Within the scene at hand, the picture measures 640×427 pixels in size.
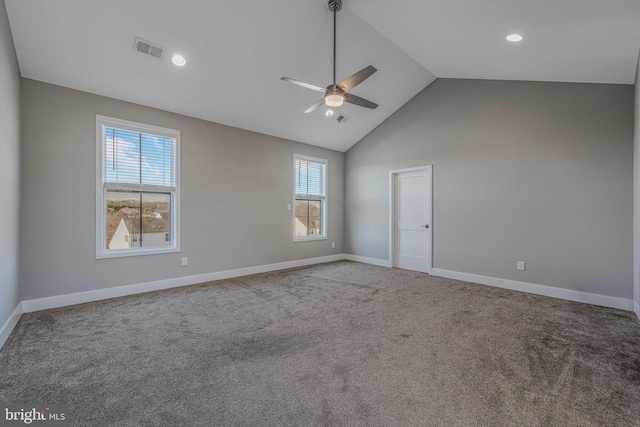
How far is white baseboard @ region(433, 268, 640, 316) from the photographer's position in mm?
3636

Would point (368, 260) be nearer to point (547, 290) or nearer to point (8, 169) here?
point (547, 290)

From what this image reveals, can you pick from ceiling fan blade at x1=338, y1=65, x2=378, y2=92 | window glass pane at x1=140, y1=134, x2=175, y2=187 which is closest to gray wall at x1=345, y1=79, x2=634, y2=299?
ceiling fan blade at x1=338, y1=65, x2=378, y2=92

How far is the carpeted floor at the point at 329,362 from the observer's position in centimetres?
173

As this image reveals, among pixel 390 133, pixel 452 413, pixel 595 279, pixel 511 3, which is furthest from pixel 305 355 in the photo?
pixel 390 133

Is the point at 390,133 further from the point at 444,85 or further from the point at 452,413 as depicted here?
the point at 452,413

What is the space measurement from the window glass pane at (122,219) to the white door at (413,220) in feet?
15.2

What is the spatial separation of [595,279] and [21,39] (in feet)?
23.8

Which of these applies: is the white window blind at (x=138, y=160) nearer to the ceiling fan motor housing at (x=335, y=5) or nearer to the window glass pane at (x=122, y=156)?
the window glass pane at (x=122, y=156)

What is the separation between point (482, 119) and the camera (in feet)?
15.6

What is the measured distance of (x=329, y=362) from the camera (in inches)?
90.0

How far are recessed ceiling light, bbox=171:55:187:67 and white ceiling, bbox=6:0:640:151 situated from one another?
0.08 metres

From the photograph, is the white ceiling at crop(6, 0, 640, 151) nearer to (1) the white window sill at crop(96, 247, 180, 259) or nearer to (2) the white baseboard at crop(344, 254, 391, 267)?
(1) the white window sill at crop(96, 247, 180, 259)

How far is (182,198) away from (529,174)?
17.4ft

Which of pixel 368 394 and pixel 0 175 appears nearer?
pixel 368 394
